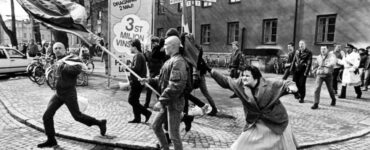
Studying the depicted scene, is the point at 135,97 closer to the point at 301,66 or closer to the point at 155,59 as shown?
the point at 155,59

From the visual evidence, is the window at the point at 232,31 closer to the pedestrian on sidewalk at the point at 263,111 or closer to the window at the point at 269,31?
the window at the point at 269,31

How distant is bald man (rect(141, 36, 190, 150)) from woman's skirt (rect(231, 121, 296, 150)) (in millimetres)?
971

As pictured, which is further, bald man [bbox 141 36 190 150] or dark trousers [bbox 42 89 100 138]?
dark trousers [bbox 42 89 100 138]

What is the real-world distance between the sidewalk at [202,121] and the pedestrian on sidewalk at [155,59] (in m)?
0.71

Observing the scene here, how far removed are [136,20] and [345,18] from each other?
1311 cm

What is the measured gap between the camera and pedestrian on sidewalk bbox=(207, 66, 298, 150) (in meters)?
3.41

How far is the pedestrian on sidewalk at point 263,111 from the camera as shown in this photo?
341 cm

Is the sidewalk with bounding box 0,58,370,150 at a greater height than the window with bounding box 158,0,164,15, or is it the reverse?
the window with bounding box 158,0,164,15

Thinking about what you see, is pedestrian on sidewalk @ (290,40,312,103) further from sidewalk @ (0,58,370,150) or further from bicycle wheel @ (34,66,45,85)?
bicycle wheel @ (34,66,45,85)

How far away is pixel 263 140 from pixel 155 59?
4.62 metres

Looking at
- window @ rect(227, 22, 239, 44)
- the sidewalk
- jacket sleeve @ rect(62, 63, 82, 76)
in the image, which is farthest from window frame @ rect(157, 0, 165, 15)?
jacket sleeve @ rect(62, 63, 82, 76)

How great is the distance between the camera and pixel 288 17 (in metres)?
20.6

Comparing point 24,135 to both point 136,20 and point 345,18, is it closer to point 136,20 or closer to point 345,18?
point 136,20

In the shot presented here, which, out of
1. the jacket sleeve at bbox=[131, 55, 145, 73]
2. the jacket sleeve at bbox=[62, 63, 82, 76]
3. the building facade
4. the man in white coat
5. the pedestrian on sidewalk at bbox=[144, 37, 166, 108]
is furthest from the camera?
the building facade
